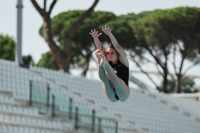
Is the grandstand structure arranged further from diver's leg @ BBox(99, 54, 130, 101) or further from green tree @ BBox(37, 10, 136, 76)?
green tree @ BBox(37, 10, 136, 76)

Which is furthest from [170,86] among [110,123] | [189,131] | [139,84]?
[110,123]

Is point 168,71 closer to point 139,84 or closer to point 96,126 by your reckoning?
point 139,84

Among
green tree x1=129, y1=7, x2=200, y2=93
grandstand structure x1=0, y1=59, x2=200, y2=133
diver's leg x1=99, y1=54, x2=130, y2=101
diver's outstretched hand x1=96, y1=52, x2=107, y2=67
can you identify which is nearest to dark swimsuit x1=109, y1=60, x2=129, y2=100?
diver's leg x1=99, y1=54, x2=130, y2=101

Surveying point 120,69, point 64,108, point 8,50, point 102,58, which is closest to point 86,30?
point 8,50

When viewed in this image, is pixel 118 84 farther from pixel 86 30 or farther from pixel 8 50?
pixel 86 30

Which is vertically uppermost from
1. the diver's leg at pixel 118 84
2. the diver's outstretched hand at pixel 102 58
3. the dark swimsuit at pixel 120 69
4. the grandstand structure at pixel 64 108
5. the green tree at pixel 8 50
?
the green tree at pixel 8 50

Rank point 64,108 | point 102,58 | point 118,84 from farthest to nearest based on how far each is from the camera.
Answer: point 64,108 < point 118,84 < point 102,58

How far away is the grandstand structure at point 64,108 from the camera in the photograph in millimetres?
19438

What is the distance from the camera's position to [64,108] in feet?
67.0

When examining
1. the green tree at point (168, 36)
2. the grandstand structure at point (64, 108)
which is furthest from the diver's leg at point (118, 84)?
the green tree at point (168, 36)

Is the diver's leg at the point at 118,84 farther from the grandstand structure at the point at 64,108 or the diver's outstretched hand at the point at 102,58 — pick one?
the grandstand structure at the point at 64,108

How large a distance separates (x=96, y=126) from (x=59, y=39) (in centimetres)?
2056

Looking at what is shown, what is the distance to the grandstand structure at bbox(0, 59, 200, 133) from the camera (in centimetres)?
1944

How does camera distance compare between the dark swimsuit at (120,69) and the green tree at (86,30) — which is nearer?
the dark swimsuit at (120,69)
